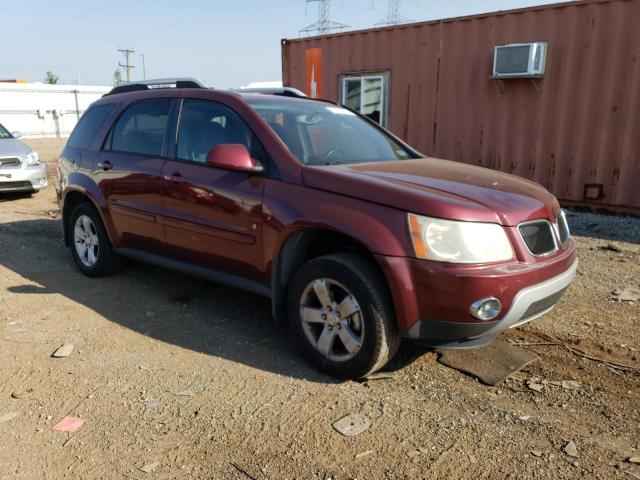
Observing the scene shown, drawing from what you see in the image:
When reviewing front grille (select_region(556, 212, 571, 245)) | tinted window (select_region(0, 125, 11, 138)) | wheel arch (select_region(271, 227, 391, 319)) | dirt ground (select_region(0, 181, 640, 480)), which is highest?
tinted window (select_region(0, 125, 11, 138))

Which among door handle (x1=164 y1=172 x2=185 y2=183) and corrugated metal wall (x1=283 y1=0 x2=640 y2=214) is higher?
corrugated metal wall (x1=283 y1=0 x2=640 y2=214)

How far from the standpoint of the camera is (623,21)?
7062 mm

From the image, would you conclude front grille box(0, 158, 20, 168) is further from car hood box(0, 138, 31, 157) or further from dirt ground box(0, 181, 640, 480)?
dirt ground box(0, 181, 640, 480)

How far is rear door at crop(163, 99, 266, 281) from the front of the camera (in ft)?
11.4

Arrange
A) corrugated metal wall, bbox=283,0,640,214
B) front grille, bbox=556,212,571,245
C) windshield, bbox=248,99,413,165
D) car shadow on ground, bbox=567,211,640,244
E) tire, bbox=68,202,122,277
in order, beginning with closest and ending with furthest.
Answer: front grille, bbox=556,212,571,245, windshield, bbox=248,99,413,165, tire, bbox=68,202,122,277, car shadow on ground, bbox=567,211,640,244, corrugated metal wall, bbox=283,0,640,214

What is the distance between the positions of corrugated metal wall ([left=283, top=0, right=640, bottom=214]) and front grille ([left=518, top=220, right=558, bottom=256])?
525 centimetres

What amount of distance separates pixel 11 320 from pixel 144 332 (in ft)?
3.67

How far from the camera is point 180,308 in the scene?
169 inches

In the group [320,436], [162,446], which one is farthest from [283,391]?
[162,446]

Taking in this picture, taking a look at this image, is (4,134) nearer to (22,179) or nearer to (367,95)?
(22,179)

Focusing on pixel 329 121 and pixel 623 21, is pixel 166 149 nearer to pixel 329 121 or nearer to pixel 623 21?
pixel 329 121

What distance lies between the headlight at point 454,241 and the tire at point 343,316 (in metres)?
0.33

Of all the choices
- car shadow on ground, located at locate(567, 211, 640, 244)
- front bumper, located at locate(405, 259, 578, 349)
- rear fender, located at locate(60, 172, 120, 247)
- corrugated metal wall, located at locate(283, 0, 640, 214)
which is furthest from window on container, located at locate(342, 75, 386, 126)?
front bumper, located at locate(405, 259, 578, 349)

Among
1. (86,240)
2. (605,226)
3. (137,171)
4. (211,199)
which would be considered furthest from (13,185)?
(605,226)
